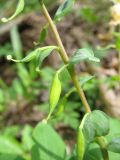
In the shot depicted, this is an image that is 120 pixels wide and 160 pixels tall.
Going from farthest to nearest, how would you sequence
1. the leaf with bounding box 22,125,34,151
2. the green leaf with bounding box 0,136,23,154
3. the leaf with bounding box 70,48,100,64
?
the leaf with bounding box 22,125,34,151, the green leaf with bounding box 0,136,23,154, the leaf with bounding box 70,48,100,64

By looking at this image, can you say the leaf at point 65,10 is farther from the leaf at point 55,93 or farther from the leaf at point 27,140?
the leaf at point 27,140

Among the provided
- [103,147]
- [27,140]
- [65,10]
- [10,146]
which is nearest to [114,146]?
[103,147]

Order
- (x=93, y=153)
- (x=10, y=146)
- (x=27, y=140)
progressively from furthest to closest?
(x=27, y=140), (x=10, y=146), (x=93, y=153)

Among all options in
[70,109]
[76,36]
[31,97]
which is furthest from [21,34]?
[70,109]

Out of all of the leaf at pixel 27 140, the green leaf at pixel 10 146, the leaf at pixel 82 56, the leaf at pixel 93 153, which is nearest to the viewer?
the leaf at pixel 82 56

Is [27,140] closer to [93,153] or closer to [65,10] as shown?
[93,153]

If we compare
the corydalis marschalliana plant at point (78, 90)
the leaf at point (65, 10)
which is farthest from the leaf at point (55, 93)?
the leaf at point (65, 10)

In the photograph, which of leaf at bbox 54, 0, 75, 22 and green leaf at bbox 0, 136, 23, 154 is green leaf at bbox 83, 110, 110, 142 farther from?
green leaf at bbox 0, 136, 23, 154

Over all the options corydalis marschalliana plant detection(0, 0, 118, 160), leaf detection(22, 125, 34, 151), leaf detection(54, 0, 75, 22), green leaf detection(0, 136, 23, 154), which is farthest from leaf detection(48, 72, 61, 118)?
leaf detection(22, 125, 34, 151)

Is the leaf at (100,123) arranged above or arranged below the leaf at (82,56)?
below
